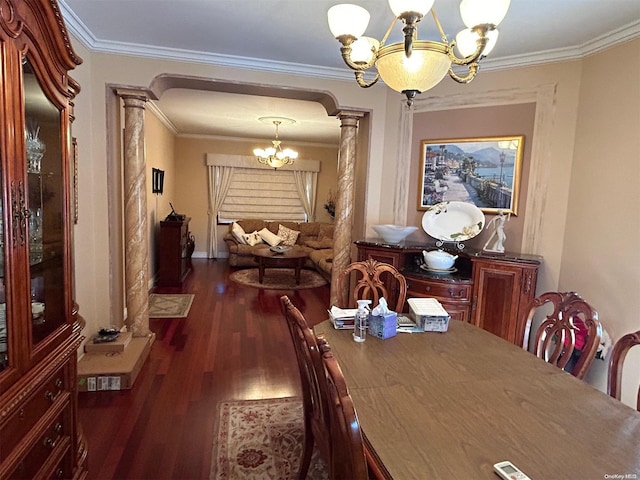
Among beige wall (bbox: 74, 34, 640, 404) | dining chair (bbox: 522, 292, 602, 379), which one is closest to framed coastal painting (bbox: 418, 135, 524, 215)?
beige wall (bbox: 74, 34, 640, 404)

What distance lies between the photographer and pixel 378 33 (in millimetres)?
2807

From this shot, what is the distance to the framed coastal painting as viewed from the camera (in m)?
3.29

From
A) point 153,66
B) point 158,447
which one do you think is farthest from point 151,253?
point 158,447

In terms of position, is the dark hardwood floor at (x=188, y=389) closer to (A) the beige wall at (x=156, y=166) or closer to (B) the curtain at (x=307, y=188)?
(A) the beige wall at (x=156, y=166)

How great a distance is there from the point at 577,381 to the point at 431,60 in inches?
57.0

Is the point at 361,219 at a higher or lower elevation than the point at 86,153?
lower

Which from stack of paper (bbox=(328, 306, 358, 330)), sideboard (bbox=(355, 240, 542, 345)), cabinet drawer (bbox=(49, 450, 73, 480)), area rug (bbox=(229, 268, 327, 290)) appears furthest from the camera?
area rug (bbox=(229, 268, 327, 290))

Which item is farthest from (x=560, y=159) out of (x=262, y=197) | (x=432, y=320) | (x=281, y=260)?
(x=262, y=197)

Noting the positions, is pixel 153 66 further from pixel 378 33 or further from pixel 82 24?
pixel 378 33

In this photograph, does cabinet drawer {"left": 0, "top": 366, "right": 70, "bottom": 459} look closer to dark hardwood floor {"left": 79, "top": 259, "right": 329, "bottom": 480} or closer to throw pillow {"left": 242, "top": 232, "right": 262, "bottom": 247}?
dark hardwood floor {"left": 79, "top": 259, "right": 329, "bottom": 480}

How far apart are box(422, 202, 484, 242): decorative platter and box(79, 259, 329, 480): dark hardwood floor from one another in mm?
1702

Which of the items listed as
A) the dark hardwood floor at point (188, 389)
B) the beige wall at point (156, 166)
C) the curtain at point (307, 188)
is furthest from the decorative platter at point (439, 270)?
the curtain at point (307, 188)

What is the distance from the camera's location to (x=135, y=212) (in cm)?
335

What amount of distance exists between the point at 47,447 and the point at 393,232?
2.79 m
